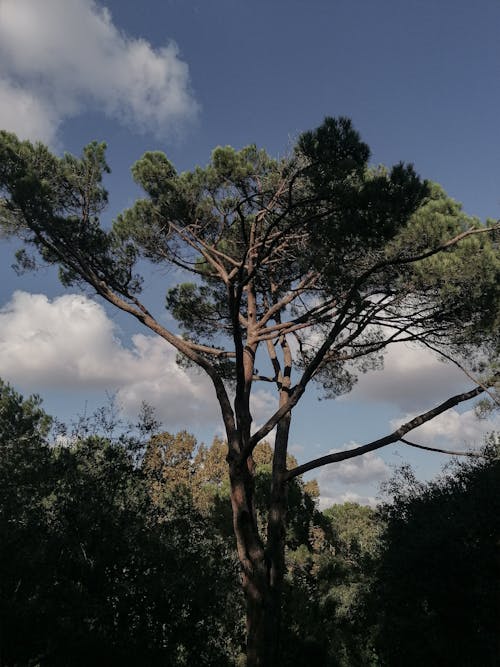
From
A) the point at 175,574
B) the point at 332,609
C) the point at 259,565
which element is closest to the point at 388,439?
the point at 259,565

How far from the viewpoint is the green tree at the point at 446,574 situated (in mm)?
8695

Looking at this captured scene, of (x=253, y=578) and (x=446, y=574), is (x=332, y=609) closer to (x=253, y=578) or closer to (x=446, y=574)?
(x=446, y=574)

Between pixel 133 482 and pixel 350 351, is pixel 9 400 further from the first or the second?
pixel 350 351

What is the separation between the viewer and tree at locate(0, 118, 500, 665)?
7676 mm

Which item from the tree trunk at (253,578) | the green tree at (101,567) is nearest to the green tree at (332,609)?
the green tree at (101,567)

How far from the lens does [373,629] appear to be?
36.0 ft

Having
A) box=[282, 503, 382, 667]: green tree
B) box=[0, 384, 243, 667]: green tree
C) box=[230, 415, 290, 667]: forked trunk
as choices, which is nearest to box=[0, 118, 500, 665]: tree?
box=[230, 415, 290, 667]: forked trunk

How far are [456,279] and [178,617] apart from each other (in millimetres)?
7220

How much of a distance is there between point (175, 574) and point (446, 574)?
4.71 m

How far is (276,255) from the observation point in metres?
10.2

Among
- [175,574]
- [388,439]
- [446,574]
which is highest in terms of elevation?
[388,439]

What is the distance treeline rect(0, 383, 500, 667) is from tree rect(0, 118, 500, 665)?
1887 mm

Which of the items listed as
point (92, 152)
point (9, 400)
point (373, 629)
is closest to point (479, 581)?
point (373, 629)

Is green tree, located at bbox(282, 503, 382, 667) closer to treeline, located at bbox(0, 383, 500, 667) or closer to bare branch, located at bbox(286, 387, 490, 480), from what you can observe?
treeline, located at bbox(0, 383, 500, 667)
